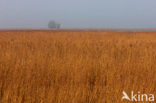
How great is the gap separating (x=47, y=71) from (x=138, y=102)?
155 cm

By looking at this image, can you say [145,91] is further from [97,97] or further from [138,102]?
[97,97]

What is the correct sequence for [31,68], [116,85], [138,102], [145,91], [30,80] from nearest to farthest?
[138,102]
[145,91]
[116,85]
[30,80]
[31,68]

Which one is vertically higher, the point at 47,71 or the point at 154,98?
the point at 47,71

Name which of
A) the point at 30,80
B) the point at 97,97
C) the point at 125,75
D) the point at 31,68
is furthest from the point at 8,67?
the point at 125,75

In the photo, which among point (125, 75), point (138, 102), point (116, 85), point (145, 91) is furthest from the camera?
point (125, 75)

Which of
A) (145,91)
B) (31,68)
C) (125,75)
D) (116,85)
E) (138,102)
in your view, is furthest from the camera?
(31,68)

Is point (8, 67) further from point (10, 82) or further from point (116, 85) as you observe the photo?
point (116, 85)

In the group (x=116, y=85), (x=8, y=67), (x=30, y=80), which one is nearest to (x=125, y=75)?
(x=116, y=85)

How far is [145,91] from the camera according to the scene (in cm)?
221

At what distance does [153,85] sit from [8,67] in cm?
236

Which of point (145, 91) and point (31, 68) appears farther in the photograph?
point (31, 68)

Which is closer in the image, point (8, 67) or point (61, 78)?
point (61, 78)

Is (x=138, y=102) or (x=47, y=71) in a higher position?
(x=47, y=71)

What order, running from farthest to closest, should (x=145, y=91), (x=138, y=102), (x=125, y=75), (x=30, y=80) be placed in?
(x=125, y=75) < (x=30, y=80) < (x=145, y=91) < (x=138, y=102)
